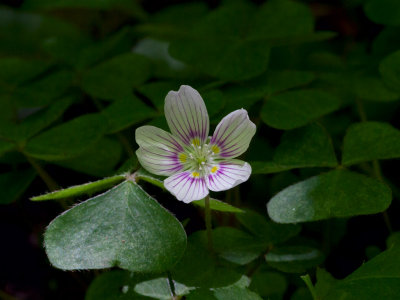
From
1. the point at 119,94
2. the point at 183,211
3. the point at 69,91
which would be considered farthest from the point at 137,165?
the point at 69,91

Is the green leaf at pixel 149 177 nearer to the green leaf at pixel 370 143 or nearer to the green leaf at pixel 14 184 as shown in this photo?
the green leaf at pixel 14 184

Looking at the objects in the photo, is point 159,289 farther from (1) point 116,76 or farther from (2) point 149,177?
(1) point 116,76

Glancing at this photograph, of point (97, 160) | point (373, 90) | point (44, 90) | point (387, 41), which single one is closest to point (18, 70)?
point (44, 90)

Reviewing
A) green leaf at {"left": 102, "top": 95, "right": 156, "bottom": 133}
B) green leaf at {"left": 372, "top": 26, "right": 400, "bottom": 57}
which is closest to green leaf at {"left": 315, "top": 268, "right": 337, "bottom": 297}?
green leaf at {"left": 102, "top": 95, "right": 156, "bottom": 133}

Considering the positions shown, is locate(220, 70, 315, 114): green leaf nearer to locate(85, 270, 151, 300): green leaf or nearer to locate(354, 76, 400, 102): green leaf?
locate(354, 76, 400, 102): green leaf

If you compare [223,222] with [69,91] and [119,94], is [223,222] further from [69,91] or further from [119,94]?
[69,91]

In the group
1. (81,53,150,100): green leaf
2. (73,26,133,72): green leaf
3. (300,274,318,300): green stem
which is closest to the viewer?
(300,274,318,300): green stem

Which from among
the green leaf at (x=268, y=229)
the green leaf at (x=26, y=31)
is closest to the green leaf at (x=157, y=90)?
the green leaf at (x=268, y=229)
